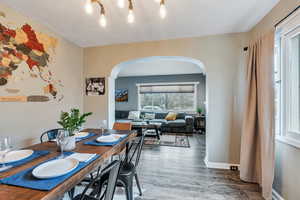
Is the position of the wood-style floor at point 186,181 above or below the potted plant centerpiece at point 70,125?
below

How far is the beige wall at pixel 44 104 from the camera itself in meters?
1.88

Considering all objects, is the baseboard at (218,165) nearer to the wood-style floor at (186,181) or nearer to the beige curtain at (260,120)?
the wood-style floor at (186,181)

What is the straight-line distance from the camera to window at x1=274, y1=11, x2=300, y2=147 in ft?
5.05

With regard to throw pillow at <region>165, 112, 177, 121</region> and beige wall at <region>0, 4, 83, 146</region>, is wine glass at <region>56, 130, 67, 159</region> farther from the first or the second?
throw pillow at <region>165, 112, 177, 121</region>

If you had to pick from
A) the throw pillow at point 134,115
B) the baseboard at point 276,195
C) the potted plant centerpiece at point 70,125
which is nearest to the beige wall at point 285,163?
the baseboard at point 276,195

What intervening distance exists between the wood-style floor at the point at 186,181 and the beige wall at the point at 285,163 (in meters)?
0.33

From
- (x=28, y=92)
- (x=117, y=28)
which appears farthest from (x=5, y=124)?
(x=117, y=28)

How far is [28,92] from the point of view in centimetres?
209

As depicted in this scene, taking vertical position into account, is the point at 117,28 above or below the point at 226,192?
above

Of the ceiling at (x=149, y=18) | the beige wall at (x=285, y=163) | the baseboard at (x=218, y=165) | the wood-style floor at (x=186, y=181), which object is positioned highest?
the ceiling at (x=149, y=18)

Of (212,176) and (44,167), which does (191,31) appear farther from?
(44,167)

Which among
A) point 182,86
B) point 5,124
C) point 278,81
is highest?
point 182,86

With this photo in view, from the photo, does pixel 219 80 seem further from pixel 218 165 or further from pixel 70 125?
pixel 70 125

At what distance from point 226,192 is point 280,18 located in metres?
2.27
